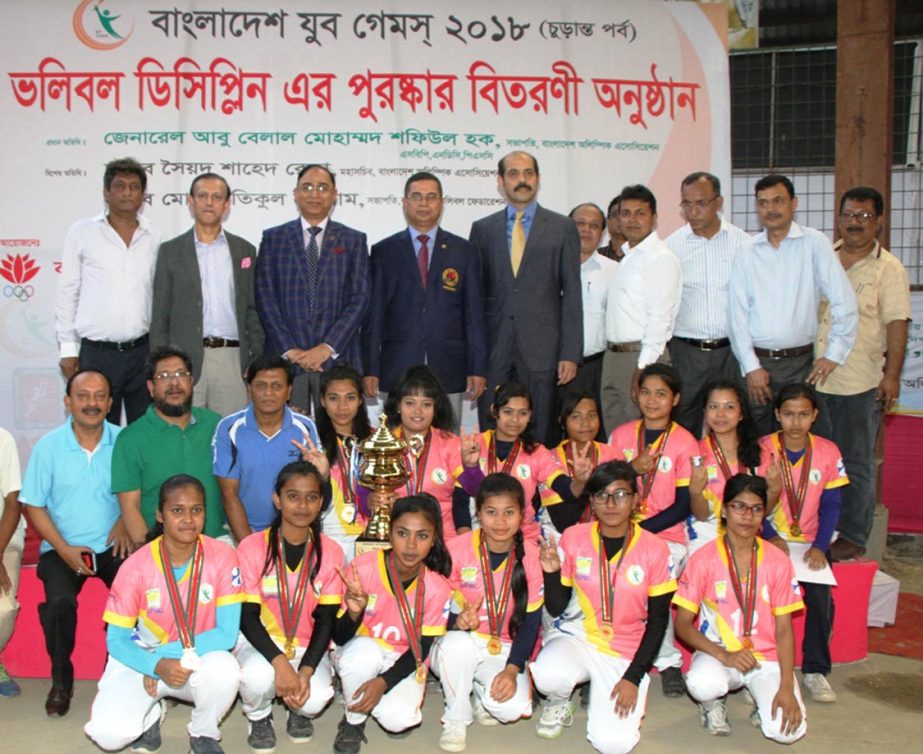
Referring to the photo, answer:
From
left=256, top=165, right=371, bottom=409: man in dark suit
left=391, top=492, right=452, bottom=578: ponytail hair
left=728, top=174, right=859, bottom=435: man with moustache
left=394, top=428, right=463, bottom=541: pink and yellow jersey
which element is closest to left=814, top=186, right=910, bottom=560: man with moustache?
left=728, top=174, right=859, bottom=435: man with moustache

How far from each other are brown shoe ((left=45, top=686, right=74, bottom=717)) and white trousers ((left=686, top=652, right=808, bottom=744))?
2.33 metres

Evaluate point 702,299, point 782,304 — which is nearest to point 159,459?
point 702,299

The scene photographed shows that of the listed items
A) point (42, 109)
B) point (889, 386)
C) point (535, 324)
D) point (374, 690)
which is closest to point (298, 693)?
point (374, 690)

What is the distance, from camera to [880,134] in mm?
5723

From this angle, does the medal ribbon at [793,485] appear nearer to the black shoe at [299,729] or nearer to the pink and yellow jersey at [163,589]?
the black shoe at [299,729]

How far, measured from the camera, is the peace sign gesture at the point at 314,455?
415 centimetres

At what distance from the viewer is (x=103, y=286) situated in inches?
201

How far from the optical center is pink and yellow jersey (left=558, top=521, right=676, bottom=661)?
12.3ft

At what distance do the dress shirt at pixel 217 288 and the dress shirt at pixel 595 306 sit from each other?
6.08 ft

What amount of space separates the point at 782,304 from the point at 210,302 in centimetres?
283

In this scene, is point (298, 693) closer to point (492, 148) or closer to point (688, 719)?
point (688, 719)

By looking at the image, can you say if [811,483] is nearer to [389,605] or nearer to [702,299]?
[702,299]

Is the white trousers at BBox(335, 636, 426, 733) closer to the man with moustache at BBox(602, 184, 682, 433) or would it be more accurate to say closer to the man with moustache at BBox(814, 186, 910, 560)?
the man with moustache at BBox(602, 184, 682, 433)

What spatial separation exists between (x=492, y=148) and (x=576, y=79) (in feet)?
2.39
